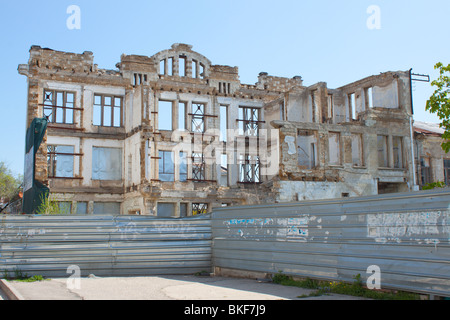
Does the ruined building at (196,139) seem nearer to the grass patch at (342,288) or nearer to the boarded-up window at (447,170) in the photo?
the boarded-up window at (447,170)

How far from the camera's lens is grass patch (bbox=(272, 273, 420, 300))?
8570mm

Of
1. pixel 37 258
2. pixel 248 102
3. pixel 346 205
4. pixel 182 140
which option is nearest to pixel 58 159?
pixel 182 140

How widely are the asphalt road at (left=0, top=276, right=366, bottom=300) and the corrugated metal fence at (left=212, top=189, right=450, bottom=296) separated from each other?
0.63m

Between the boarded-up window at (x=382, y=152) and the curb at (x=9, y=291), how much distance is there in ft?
81.1

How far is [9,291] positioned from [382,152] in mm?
25648

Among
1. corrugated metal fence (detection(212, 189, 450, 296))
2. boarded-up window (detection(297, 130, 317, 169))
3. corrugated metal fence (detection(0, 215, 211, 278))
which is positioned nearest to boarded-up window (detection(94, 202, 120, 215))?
boarded-up window (detection(297, 130, 317, 169))

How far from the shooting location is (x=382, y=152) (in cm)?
3080

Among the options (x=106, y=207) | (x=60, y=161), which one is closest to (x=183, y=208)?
(x=106, y=207)

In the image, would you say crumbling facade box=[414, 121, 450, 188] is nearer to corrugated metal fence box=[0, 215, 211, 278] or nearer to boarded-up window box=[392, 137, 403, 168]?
boarded-up window box=[392, 137, 403, 168]

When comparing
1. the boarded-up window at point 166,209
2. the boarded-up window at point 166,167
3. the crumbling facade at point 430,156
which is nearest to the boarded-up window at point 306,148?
the crumbling facade at point 430,156

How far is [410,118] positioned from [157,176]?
15870 mm

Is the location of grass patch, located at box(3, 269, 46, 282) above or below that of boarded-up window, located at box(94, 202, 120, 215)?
below

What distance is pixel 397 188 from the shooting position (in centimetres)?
3083

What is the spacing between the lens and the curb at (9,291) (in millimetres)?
8614
